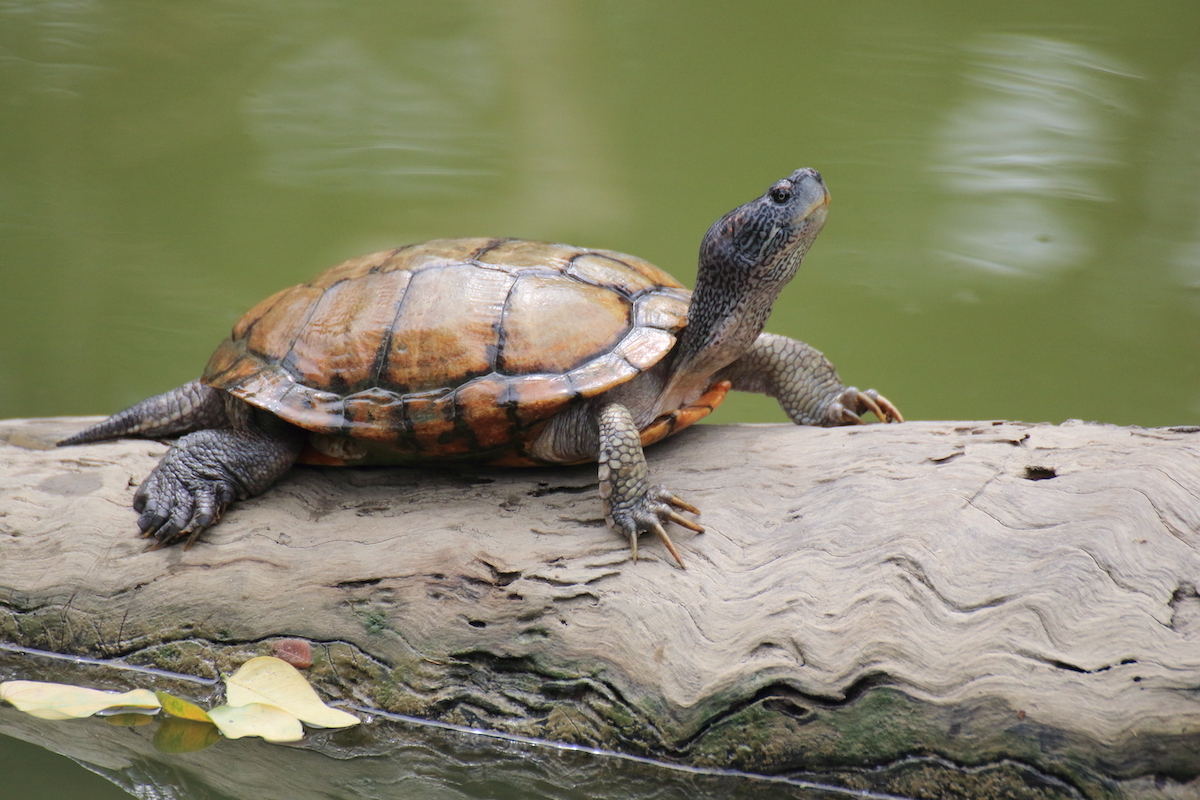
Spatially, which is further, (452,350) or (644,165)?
(644,165)

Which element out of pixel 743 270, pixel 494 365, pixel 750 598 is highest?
pixel 743 270

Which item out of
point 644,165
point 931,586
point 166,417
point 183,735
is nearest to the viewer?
point 931,586

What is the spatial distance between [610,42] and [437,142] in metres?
0.82

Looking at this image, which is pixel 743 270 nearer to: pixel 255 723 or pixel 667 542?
pixel 667 542

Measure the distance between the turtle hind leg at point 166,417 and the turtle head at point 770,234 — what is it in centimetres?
131

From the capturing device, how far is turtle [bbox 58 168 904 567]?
163 cm

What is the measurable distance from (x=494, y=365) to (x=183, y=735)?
888 mm

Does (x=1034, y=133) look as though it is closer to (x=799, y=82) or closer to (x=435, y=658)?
(x=799, y=82)

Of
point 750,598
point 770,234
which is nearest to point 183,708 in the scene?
point 750,598

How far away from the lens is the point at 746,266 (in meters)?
1.67

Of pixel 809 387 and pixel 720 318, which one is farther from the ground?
pixel 720 318

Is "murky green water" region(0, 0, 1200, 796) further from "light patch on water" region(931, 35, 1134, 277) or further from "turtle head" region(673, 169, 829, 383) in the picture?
"turtle head" region(673, 169, 829, 383)

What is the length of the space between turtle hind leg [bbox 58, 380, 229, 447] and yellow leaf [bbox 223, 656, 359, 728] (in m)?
0.78

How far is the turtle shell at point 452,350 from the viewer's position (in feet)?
5.39
